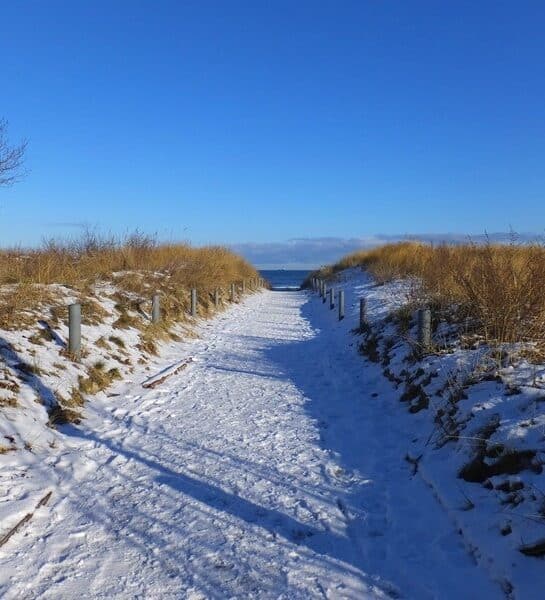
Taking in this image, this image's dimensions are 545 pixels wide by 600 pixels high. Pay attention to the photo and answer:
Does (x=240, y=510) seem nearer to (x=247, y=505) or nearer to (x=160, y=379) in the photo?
(x=247, y=505)

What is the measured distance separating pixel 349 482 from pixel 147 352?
22.5 ft

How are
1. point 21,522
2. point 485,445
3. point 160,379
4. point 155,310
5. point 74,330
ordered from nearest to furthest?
1. point 21,522
2. point 485,445
3. point 74,330
4. point 160,379
5. point 155,310

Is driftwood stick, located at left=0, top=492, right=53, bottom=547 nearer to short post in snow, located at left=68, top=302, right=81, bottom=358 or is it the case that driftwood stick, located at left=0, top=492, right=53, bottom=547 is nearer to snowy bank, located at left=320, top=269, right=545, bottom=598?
snowy bank, located at left=320, top=269, right=545, bottom=598

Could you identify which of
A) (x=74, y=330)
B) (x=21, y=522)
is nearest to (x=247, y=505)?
(x=21, y=522)

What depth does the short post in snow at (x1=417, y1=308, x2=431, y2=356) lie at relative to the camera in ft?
26.3

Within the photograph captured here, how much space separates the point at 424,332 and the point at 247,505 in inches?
184

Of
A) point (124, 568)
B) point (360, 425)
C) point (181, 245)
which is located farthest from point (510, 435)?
point (181, 245)

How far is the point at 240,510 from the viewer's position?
435cm

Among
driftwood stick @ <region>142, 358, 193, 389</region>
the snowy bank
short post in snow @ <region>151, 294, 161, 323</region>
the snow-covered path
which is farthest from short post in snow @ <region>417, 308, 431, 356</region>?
short post in snow @ <region>151, 294, 161, 323</region>

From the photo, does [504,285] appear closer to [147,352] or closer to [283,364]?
[283,364]

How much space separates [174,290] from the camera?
17.3 metres

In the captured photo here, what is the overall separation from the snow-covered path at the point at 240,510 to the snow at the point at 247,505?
15 millimetres

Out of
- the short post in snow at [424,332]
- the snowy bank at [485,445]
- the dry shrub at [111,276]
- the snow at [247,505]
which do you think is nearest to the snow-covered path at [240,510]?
the snow at [247,505]

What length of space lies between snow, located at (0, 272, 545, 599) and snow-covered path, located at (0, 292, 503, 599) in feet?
0.05
